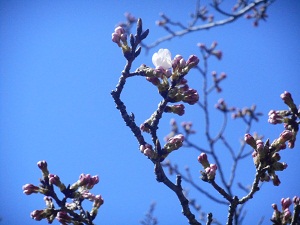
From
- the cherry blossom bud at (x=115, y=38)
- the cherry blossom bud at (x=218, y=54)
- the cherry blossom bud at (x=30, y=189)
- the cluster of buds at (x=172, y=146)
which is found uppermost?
the cherry blossom bud at (x=218, y=54)

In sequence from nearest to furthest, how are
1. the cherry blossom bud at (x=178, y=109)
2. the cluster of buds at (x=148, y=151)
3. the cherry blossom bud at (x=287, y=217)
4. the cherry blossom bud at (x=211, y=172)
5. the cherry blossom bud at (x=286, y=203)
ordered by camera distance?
the cluster of buds at (x=148, y=151) < the cherry blossom bud at (x=211, y=172) < the cherry blossom bud at (x=178, y=109) < the cherry blossom bud at (x=287, y=217) < the cherry blossom bud at (x=286, y=203)

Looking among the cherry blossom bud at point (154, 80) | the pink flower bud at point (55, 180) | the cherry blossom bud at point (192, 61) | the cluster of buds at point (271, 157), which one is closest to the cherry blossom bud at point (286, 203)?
the cluster of buds at point (271, 157)

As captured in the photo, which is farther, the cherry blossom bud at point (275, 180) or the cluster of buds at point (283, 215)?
the cluster of buds at point (283, 215)

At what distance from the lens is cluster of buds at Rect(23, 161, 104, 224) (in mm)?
2316

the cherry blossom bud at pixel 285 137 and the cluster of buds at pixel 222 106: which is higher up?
the cluster of buds at pixel 222 106

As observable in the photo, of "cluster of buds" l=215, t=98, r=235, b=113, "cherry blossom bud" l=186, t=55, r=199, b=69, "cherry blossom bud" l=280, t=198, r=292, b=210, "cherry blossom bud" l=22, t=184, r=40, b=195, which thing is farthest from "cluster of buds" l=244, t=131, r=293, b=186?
"cluster of buds" l=215, t=98, r=235, b=113

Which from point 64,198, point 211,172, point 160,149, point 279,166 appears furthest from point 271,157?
point 64,198

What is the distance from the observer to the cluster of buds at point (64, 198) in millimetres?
2316

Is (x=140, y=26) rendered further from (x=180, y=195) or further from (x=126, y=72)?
(x=180, y=195)

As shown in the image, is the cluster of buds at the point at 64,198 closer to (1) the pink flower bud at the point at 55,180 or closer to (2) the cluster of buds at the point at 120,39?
(1) the pink flower bud at the point at 55,180

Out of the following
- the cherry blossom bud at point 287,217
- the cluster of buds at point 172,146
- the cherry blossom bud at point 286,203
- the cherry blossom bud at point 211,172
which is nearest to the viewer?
the cluster of buds at point 172,146

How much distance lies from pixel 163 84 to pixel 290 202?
5.96 ft

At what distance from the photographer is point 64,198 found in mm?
2398

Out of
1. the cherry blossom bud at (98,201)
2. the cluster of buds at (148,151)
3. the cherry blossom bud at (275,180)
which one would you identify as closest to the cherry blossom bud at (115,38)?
the cluster of buds at (148,151)
